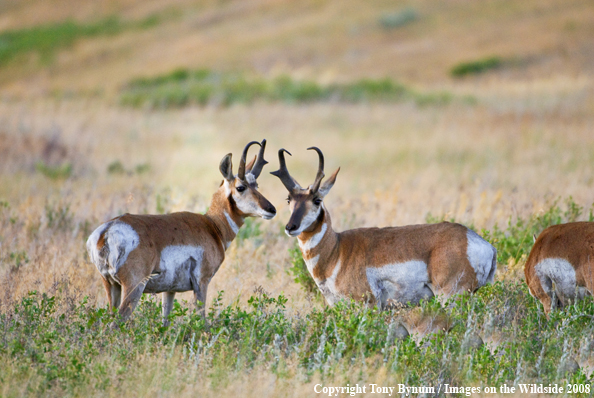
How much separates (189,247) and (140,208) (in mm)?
4777

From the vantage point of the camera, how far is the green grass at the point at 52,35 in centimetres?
5400

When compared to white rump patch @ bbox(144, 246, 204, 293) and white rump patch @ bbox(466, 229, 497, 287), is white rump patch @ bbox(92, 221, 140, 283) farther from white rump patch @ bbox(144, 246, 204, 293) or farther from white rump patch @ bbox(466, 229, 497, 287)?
white rump patch @ bbox(466, 229, 497, 287)

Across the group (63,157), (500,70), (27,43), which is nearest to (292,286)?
(63,157)

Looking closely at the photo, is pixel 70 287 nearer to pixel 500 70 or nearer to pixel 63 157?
pixel 63 157

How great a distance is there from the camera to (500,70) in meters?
37.0

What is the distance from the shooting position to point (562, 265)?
21.2 feet

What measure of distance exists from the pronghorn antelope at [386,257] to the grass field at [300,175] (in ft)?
0.99

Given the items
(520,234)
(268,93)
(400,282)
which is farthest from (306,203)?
(268,93)

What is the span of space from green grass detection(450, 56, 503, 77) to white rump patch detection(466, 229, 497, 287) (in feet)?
106

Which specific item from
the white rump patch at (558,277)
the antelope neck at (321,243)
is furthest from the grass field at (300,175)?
the antelope neck at (321,243)

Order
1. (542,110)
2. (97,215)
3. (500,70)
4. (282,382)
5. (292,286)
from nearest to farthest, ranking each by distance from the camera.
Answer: (282,382) → (292,286) → (97,215) → (542,110) → (500,70)

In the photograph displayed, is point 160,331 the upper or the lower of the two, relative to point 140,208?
lower

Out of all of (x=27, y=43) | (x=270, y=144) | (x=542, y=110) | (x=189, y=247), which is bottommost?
(x=189, y=247)

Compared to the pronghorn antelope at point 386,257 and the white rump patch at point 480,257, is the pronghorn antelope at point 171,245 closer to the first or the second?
the pronghorn antelope at point 386,257
